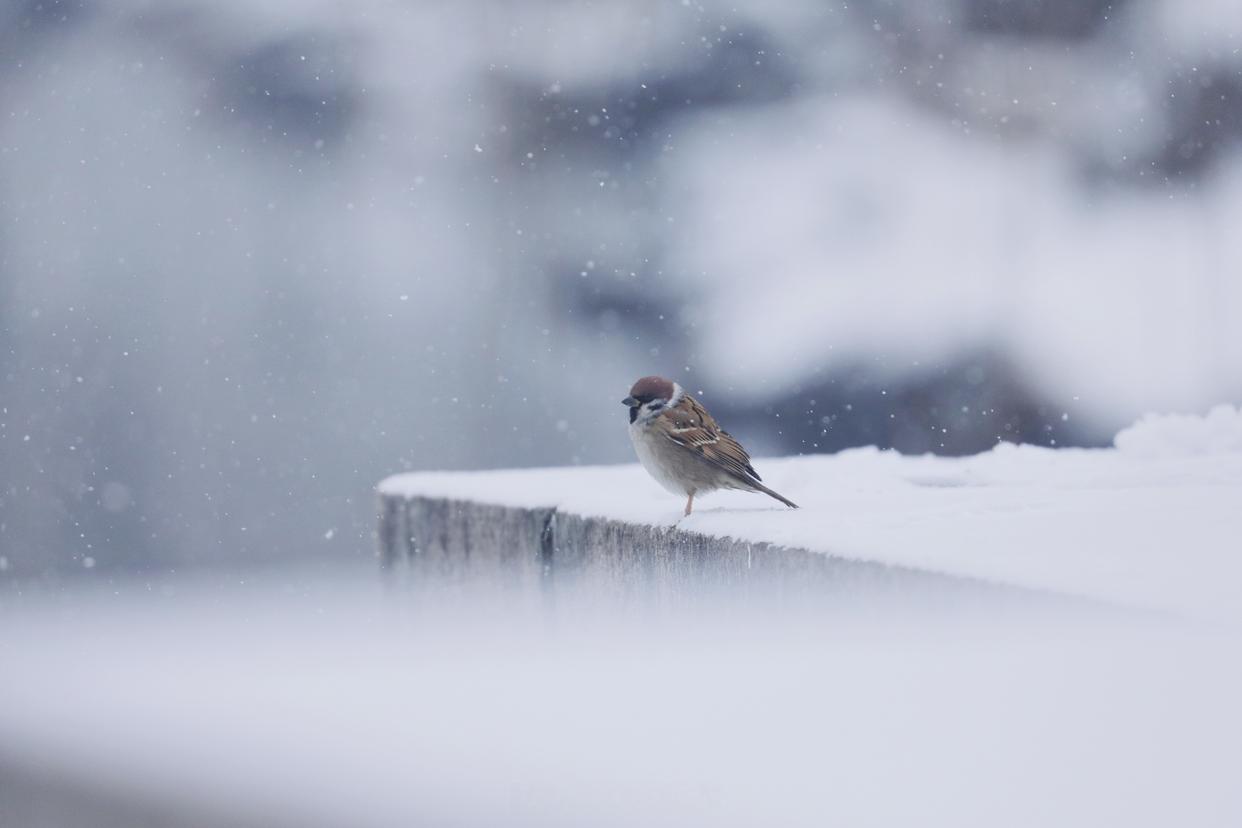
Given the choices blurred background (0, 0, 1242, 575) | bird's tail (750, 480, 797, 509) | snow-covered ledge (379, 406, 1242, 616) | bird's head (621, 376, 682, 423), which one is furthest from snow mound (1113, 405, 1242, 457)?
blurred background (0, 0, 1242, 575)

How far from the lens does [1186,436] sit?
13.3ft

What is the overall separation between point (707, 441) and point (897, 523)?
3.21 feet

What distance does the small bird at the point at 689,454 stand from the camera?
3.61m

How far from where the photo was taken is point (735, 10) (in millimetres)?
9016

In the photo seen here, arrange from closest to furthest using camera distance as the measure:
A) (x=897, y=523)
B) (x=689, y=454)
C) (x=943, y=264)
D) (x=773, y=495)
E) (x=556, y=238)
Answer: (x=897, y=523) < (x=773, y=495) < (x=689, y=454) < (x=943, y=264) < (x=556, y=238)

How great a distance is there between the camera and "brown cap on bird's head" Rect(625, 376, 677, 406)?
383cm

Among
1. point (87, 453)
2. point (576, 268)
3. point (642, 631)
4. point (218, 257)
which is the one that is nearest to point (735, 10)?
point (576, 268)

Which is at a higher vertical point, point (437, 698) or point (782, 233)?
point (782, 233)

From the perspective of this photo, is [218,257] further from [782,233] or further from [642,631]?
[642,631]

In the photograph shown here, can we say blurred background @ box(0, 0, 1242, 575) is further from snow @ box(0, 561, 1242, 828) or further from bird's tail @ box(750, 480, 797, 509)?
snow @ box(0, 561, 1242, 828)

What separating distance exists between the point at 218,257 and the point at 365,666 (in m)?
10.1

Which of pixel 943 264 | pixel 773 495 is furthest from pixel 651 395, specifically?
pixel 943 264

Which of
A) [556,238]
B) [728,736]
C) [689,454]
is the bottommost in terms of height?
[728,736]

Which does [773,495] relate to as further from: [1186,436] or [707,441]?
[1186,436]
